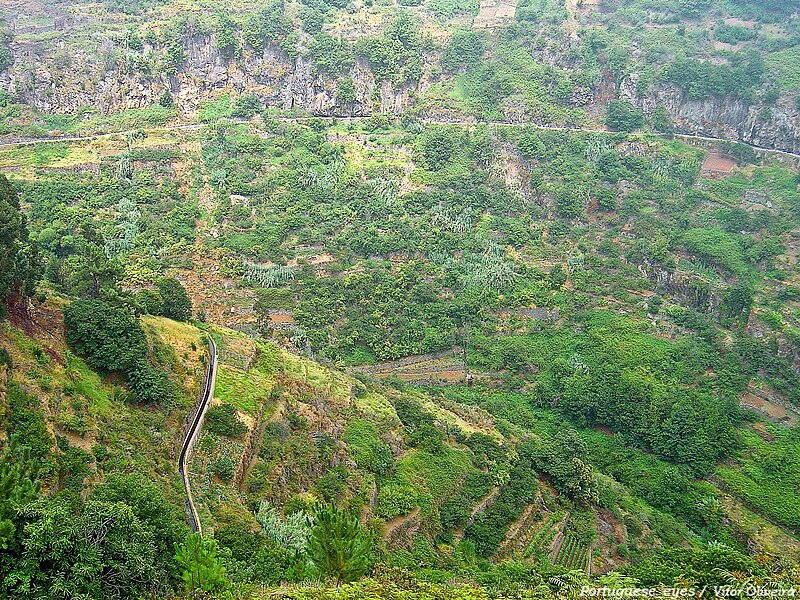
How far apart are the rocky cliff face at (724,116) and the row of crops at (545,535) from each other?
145 ft

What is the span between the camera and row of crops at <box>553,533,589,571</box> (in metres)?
30.2

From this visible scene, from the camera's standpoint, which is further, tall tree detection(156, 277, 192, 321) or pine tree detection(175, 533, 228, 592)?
tall tree detection(156, 277, 192, 321)

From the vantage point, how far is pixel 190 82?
201 feet

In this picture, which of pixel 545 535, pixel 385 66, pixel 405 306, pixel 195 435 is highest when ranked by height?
pixel 385 66

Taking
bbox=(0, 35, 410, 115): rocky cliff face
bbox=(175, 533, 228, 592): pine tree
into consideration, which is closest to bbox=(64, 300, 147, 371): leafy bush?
bbox=(175, 533, 228, 592): pine tree

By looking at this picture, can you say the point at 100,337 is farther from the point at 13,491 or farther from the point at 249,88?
the point at 249,88

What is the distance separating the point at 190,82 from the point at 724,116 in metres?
46.0

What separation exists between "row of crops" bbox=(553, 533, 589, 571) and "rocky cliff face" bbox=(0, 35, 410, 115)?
1712 inches

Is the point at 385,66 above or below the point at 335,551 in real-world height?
above

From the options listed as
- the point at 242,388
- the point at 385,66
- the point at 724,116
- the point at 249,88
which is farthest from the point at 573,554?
the point at 249,88

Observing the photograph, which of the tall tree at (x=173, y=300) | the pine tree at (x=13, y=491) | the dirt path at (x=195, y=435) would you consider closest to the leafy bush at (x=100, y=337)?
the dirt path at (x=195, y=435)

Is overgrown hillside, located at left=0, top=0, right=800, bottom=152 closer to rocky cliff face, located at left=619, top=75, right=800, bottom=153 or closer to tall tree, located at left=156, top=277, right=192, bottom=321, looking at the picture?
rocky cliff face, located at left=619, top=75, right=800, bottom=153

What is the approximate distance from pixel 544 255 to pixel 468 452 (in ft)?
75.2

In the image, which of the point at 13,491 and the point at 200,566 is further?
the point at 200,566
